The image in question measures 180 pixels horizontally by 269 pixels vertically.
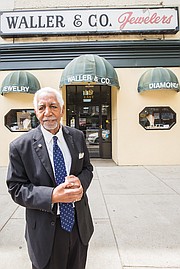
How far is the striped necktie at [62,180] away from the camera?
1527 millimetres

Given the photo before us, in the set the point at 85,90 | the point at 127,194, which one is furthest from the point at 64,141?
the point at 85,90

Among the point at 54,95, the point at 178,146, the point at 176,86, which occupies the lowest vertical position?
the point at 178,146

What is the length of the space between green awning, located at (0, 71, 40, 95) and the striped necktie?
6578mm

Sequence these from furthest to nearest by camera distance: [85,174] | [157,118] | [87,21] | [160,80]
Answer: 1. [157,118]
2. [87,21]
3. [160,80]
4. [85,174]

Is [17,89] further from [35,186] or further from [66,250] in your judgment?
[66,250]

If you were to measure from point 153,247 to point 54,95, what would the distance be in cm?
236

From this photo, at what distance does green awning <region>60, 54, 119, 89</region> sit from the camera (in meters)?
7.03

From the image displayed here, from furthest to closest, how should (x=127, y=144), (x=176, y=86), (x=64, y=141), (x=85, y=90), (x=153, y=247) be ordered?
(x=85, y=90), (x=127, y=144), (x=176, y=86), (x=153, y=247), (x=64, y=141)

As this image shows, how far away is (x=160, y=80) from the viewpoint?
24.8ft

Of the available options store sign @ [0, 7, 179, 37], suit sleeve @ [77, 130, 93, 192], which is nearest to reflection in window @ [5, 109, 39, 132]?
store sign @ [0, 7, 179, 37]

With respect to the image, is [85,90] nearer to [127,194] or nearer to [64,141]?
[127,194]

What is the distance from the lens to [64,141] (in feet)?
5.48

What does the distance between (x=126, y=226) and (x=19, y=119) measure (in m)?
6.44

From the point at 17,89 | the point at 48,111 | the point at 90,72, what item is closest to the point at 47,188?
the point at 48,111
